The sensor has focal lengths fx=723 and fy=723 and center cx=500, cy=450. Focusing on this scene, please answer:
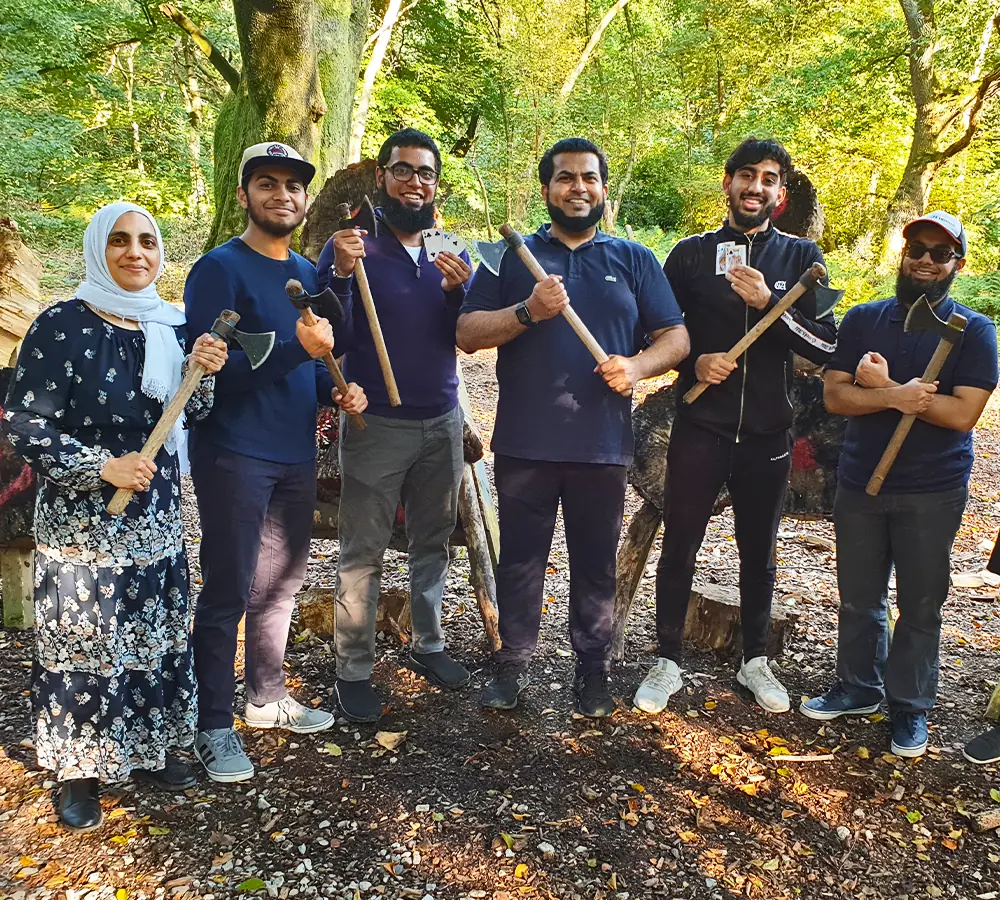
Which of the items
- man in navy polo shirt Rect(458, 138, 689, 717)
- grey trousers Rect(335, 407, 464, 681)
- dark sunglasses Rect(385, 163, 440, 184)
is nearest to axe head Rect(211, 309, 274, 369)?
grey trousers Rect(335, 407, 464, 681)

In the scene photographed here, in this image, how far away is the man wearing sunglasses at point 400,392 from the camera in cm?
313

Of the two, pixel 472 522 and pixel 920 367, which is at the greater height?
pixel 920 367

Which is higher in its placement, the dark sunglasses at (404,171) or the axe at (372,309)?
the dark sunglasses at (404,171)

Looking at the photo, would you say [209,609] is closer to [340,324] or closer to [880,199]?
[340,324]

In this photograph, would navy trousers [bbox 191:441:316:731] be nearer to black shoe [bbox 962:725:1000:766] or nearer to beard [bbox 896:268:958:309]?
beard [bbox 896:268:958:309]

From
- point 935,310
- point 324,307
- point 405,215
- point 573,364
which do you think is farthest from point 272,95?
point 935,310

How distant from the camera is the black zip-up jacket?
10.4 ft

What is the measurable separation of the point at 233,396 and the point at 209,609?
85 centimetres

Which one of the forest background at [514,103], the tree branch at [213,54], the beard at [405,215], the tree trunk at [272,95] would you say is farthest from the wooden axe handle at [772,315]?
the tree branch at [213,54]

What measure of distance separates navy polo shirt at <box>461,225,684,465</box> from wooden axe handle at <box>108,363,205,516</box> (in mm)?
1149

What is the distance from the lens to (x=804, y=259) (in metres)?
3.19

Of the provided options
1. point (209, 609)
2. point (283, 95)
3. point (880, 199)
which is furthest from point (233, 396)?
point (880, 199)

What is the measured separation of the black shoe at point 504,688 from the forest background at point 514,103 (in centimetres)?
459

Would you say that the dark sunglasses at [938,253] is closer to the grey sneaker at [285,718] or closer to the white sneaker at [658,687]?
the white sneaker at [658,687]
